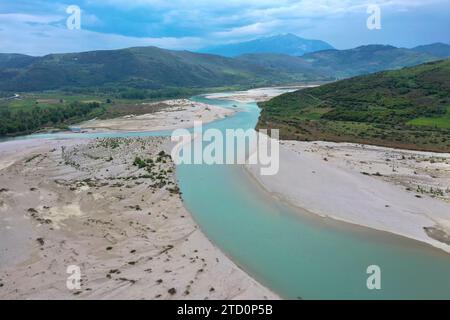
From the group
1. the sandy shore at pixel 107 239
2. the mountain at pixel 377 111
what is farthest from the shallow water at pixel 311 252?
the mountain at pixel 377 111

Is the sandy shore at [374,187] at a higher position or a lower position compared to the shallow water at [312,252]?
higher

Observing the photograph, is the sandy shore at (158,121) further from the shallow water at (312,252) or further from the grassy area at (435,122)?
the shallow water at (312,252)

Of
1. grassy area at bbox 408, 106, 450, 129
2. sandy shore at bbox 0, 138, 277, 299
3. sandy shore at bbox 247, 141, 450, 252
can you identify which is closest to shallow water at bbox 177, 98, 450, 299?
sandy shore at bbox 0, 138, 277, 299

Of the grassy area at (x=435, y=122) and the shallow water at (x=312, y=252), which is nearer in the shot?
the shallow water at (x=312, y=252)

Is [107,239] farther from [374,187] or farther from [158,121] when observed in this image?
[158,121]

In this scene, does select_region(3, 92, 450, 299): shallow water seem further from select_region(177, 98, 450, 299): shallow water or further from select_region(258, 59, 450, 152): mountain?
select_region(258, 59, 450, 152): mountain

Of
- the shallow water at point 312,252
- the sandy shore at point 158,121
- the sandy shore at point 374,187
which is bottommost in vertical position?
the shallow water at point 312,252
